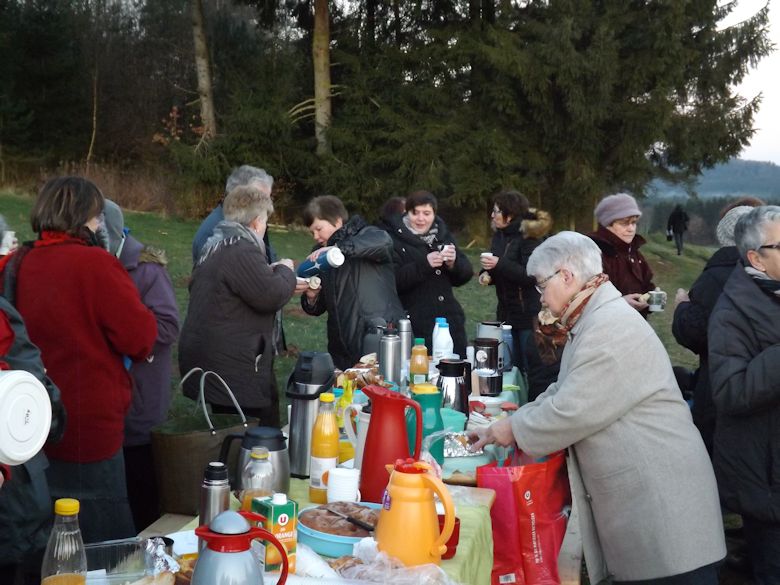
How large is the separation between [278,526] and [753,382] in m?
1.84

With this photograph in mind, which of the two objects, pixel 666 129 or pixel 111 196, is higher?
pixel 666 129

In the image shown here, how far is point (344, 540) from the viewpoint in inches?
86.1

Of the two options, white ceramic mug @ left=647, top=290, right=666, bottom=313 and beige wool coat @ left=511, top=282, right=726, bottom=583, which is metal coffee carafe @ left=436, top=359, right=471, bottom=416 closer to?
beige wool coat @ left=511, top=282, right=726, bottom=583

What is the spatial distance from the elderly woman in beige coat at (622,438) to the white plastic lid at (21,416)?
1.62 metres

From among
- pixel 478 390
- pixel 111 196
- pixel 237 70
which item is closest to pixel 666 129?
pixel 237 70

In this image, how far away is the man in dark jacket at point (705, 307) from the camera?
3.95m

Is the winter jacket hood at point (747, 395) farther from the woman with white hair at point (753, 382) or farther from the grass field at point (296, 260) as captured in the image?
the grass field at point (296, 260)

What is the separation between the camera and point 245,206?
152 inches

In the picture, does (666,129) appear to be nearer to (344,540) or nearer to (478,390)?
(478,390)

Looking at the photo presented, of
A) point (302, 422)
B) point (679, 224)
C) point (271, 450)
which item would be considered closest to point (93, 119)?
point (679, 224)

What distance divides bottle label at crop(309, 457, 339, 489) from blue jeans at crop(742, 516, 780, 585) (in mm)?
1693

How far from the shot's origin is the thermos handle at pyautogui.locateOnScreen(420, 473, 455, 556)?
6.63 feet

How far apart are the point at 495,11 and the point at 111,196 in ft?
33.8

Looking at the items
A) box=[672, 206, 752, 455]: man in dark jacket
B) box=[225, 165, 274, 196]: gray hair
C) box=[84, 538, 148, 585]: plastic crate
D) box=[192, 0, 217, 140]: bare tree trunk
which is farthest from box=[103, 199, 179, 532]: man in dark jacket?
box=[192, 0, 217, 140]: bare tree trunk
